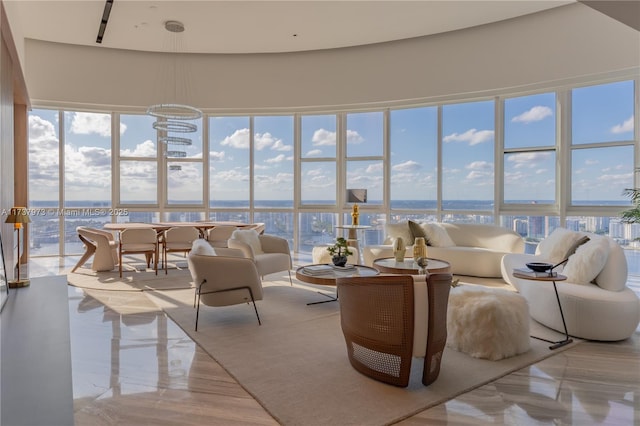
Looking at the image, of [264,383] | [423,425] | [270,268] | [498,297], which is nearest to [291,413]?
[264,383]

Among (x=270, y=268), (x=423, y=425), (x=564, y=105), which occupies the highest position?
(x=564, y=105)

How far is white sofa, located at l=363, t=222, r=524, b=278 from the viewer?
6.50m

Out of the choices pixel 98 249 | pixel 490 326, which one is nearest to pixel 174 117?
pixel 98 249

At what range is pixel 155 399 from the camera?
2.66 meters

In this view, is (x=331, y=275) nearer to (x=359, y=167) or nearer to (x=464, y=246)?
(x=464, y=246)

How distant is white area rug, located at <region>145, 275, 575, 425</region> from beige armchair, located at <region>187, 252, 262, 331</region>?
0.98 ft

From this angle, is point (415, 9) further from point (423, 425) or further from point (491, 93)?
point (423, 425)

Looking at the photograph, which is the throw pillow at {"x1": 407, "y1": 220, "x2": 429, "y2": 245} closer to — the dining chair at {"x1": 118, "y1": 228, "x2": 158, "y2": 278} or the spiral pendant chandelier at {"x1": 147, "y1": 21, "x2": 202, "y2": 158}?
the spiral pendant chandelier at {"x1": 147, "y1": 21, "x2": 202, "y2": 158}

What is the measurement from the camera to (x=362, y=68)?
8.61 meters

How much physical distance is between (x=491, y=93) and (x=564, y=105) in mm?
1234

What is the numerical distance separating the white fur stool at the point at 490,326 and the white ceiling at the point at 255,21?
5.07m

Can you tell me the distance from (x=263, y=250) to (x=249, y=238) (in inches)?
11.7

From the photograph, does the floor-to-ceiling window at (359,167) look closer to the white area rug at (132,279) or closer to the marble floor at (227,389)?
the white area rug at (132,279)

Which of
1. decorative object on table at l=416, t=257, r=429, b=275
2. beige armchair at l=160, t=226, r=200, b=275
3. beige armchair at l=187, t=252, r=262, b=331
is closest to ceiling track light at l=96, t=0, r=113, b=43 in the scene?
beige armchair at l=160, t=226, r=200, b=275
